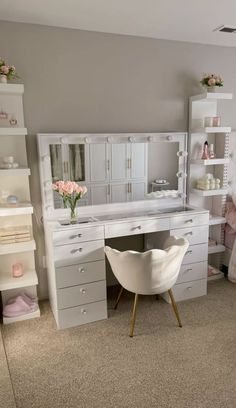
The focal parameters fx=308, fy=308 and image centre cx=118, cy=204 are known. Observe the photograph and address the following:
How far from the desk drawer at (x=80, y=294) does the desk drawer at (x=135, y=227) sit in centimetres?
42

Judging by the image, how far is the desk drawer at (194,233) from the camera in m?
2.66

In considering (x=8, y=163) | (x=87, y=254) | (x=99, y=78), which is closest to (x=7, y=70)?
(x=8, y=163)

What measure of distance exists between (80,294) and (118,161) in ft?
3.88

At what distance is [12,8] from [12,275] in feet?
6.59

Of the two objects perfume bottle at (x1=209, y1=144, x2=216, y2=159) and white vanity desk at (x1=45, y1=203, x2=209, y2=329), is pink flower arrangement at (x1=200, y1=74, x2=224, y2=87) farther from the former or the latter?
white vanity desk at (x1=45, y1=203, x2=209, y2=329)

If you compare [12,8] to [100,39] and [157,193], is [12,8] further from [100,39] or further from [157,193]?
[157,193]

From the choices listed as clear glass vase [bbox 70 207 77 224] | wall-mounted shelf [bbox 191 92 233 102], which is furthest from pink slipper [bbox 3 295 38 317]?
wall-mounted shelf [bbox 191 92 233 102]

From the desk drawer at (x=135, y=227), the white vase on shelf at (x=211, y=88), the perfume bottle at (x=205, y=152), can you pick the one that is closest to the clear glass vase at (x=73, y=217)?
the desk drawer at (x=135, y=227)

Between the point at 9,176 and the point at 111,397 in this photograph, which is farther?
the point at 9,176

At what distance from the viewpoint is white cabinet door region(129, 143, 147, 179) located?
9.18 feet

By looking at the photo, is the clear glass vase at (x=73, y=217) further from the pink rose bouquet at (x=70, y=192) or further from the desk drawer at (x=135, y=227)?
the desk drawer at (x=135, y=227)

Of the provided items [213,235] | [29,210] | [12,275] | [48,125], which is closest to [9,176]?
[29,210]

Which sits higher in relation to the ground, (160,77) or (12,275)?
(160,77)

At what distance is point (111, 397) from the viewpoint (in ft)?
5.63
